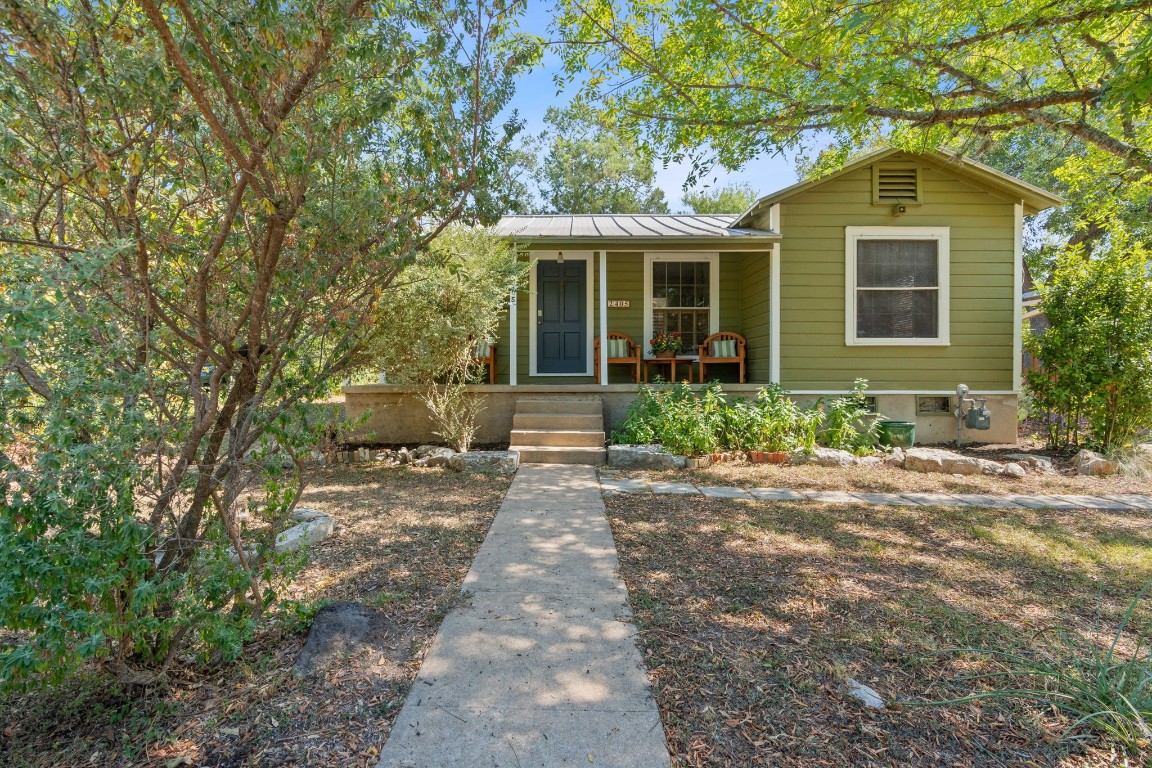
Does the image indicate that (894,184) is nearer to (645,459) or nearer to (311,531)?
(645,459)

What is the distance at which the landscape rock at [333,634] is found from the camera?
2100 millimetres

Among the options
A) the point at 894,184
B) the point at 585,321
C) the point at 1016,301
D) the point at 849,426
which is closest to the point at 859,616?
the point at 849,426

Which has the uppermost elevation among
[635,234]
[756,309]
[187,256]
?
[635,234]

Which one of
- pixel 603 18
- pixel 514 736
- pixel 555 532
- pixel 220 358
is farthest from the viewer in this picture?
pixel 603 18

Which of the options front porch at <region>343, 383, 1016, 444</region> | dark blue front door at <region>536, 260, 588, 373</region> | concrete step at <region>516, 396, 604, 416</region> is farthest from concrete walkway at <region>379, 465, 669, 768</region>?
dark blue front door at <region>536, 260, 588, 373</region>

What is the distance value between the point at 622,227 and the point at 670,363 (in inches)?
91.7

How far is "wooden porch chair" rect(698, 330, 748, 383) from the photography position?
823cm

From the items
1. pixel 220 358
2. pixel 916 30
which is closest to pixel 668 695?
pixel 220 358

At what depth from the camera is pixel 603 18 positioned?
614cm

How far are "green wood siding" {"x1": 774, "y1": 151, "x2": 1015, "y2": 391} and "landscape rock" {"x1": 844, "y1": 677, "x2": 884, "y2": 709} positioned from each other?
6.47 m

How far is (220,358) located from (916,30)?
6.82 meters

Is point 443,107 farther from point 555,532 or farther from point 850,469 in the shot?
point 850,469

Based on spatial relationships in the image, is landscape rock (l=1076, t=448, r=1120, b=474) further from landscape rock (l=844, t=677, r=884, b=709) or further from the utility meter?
landscape rock (l=844, t=677, r=884, b=709)

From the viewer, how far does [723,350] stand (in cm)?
852
